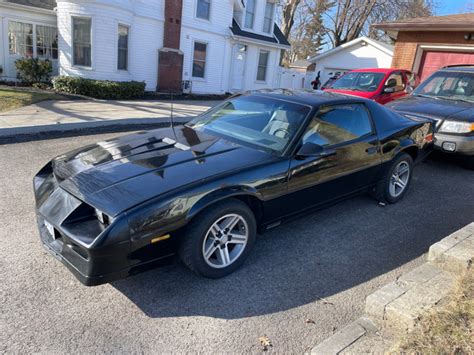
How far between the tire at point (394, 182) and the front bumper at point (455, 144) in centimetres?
173

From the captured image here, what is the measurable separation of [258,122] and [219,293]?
1838 millimetres

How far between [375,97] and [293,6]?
2357 centimetres

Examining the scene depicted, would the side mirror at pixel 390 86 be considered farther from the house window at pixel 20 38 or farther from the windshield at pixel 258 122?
the house window at pixel 20 38

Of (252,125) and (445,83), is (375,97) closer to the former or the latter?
(445,83)

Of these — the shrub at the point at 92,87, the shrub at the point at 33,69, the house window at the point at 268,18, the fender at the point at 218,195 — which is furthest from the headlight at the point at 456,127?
the house window at the point at 268,18

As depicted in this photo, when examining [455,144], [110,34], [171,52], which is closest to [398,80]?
[455,144]

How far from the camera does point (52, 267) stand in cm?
324

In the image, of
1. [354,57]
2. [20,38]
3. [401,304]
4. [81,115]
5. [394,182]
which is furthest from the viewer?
[354,57]

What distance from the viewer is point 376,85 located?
371 inches

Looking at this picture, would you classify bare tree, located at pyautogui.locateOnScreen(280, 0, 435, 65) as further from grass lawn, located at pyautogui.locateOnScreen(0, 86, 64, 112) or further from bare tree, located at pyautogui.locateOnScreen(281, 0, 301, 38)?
grass lawn, located at pyautogui.locateOnScreen(0, 86, 64, 112)

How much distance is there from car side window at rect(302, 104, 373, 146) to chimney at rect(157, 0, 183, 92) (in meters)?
13.7

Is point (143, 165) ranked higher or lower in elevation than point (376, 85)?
lower

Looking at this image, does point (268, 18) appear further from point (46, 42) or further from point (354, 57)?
point (46, 42)

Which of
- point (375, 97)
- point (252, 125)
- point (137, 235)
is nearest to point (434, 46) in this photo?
point (375, 97)
